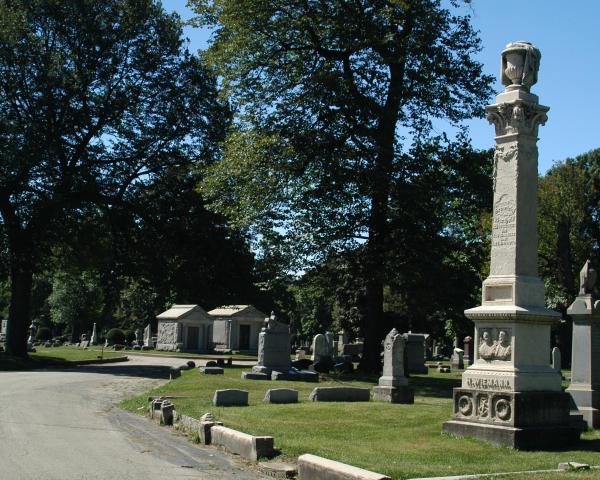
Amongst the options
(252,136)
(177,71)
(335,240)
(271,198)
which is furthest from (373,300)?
(177,71)

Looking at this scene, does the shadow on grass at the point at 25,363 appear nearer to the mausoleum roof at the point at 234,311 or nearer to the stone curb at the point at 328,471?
the mausoleum roof at the point at 234,311

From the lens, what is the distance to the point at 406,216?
1032 inches

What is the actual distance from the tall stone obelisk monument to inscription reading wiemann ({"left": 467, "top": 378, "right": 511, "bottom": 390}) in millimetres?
15

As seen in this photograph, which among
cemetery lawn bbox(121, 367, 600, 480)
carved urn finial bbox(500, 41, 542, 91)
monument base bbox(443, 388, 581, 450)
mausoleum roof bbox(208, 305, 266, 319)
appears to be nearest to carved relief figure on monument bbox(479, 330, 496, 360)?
monument base bbox(443, 388, 581, 450)

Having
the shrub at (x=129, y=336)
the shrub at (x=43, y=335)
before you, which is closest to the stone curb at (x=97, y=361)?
the shrub at (x=129, y=336)

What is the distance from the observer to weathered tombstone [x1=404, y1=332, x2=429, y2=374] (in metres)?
33.8

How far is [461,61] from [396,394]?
14865 millimetres

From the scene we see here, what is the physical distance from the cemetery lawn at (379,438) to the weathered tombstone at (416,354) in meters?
15.2

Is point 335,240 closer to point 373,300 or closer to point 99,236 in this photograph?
point 373,300

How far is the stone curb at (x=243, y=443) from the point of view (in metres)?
10.3

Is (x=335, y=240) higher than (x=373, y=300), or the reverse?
(x=335, y=240)

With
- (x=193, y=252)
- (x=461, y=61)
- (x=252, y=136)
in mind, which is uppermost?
(x=461, y=61)

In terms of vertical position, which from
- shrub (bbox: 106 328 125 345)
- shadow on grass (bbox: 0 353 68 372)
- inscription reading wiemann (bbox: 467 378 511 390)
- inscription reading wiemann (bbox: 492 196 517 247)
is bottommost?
shrub (bbox: 106 328 125 345)

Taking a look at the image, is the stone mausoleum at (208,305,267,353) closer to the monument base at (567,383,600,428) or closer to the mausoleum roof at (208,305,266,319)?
the mausoleum roof at (208,305,266,319)
